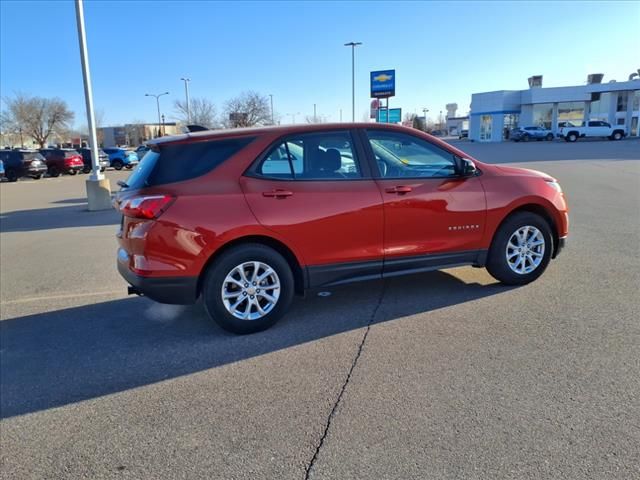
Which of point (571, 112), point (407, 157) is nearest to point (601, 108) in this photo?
point (571, 112)

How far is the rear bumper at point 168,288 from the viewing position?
417 centimetres

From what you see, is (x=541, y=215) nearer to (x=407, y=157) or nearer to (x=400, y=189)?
(x=407, y=157)

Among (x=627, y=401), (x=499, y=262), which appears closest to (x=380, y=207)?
(x=499, y=262)

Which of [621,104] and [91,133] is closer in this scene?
[91,133]

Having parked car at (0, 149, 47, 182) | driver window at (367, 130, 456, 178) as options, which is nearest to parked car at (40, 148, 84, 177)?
parked car at (0, 149, 47, 182)

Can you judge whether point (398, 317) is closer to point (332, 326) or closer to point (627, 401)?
point (332, 326)

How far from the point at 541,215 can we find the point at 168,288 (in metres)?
3.99

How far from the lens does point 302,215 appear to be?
14.5 feet

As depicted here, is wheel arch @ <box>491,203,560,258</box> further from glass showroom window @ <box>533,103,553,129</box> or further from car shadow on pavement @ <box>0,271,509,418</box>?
glass showroom window @ <box>533,103,553,129</box>

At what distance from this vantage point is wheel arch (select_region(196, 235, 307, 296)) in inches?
169

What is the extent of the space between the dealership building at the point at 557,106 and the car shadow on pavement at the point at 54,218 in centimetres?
5789

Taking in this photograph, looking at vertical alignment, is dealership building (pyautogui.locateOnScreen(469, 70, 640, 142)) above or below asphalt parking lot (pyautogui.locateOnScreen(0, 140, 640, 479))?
above

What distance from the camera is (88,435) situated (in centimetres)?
307

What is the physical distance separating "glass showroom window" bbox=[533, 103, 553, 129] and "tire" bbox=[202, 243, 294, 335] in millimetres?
63617
